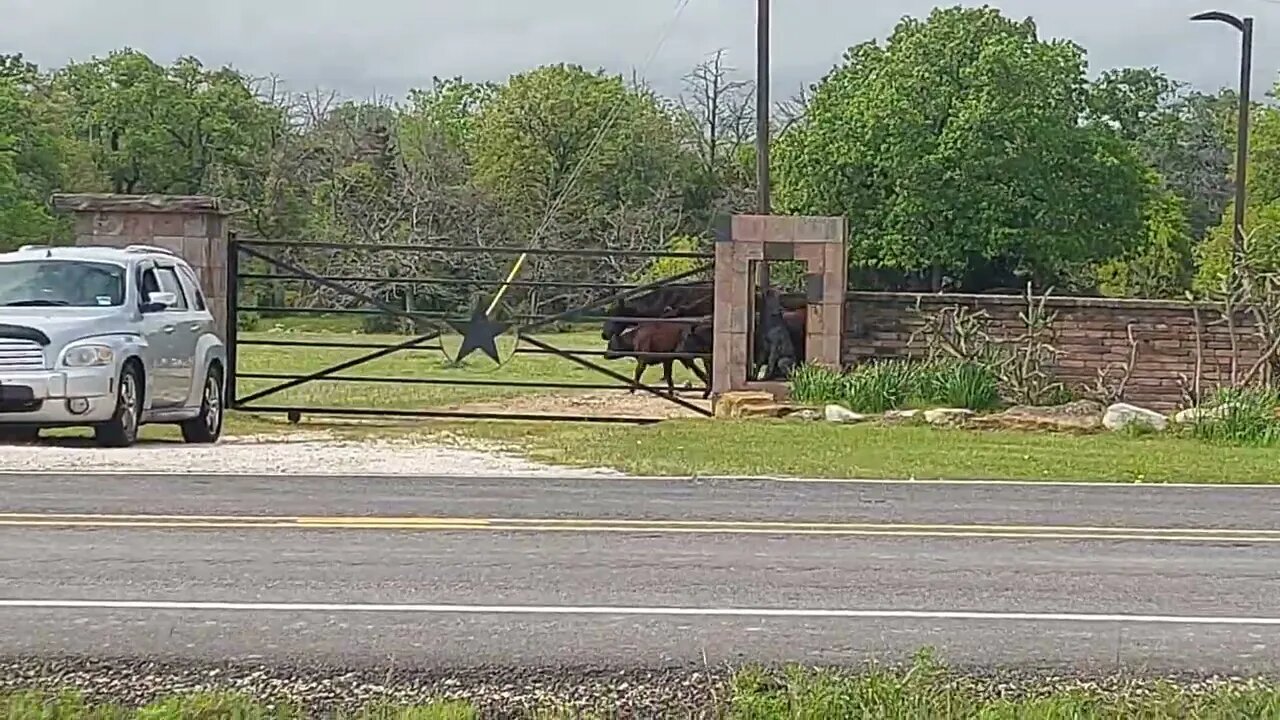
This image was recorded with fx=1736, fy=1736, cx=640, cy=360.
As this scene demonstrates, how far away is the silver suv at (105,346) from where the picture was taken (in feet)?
47.1

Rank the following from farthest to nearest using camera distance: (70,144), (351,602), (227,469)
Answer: (70,144) < (227,469) < (351,602)

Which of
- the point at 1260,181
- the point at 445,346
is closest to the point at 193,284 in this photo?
the point at 445,346

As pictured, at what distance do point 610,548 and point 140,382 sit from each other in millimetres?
7056

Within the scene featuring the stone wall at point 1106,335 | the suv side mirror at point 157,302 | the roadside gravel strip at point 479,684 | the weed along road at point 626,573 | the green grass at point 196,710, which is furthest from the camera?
the stone wall at point 1106,335

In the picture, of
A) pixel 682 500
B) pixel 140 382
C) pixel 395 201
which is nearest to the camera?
pixel 682 500

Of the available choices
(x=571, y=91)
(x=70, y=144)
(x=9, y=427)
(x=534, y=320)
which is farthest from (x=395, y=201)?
(x=9, y=427)

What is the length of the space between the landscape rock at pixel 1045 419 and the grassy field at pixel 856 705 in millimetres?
11756

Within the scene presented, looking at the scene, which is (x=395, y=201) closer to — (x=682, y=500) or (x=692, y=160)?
(x=692, y=160)

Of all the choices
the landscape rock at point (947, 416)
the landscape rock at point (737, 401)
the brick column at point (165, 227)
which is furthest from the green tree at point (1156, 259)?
the brick column at point (165, 227)

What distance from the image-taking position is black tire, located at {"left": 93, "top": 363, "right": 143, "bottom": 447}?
1479cm

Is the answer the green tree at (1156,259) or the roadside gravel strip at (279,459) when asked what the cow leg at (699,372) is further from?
the green tree at (1156,259)

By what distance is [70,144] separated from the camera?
5262 cm

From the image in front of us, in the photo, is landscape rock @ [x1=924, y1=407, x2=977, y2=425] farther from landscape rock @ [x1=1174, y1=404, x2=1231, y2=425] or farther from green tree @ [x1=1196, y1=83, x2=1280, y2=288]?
green tree @ [x1=1196, y1=83, x2=1280, y2=288]

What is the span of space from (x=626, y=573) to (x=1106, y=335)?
13.0 m
